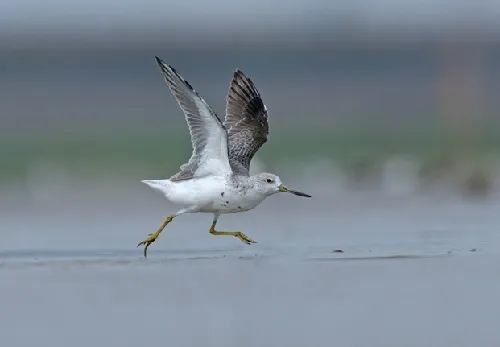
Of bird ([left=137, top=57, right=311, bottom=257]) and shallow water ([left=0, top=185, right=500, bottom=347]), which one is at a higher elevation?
bird ([left=137, top=57, right=311, bottom=257])

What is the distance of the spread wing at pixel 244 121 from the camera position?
64.7 feet

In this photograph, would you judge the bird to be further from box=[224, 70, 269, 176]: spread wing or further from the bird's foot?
box=[224, 70, 269, 176]: spread wing

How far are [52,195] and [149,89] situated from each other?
38.9 meters

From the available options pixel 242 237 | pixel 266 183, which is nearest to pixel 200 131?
pixel 266 183

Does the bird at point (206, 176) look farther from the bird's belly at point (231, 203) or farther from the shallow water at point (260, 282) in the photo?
the shallow water at point (260, 282)

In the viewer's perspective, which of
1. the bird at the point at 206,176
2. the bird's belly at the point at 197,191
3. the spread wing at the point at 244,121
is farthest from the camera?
the spread wing at the point at 244,121

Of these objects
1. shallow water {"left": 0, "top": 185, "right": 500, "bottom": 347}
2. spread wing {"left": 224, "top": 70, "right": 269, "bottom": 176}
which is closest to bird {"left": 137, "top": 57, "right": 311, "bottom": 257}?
spread wing {"left": 224, "top": 70, "right": 269, "bottom": 176}

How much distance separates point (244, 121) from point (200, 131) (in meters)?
1.87

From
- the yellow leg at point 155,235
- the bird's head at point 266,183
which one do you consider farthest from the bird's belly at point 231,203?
the yellow leg at point 155,235

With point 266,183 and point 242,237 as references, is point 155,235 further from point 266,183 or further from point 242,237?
point 266,183

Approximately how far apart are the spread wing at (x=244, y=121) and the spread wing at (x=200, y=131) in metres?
1.01

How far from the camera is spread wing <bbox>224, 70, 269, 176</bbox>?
1972 cm

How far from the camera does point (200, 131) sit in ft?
59.7

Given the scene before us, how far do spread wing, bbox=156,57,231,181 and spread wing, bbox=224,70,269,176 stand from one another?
101 centimetres
